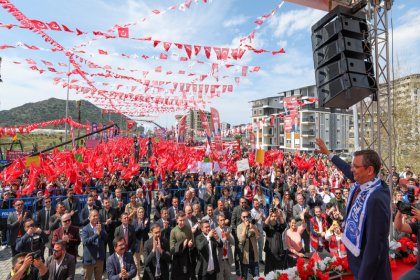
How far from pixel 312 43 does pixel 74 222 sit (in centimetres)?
759

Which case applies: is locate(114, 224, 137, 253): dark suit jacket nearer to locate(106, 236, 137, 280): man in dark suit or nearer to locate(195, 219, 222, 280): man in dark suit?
locate(106, 236, 137, 280): man in dark suit

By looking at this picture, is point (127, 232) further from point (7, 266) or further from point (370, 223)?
point (370, 223)

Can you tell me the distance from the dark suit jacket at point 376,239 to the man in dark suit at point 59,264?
14.8 feet

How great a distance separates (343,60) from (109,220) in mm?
6491

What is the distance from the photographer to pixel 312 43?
5.95 meters

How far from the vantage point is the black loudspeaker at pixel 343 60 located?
5.01m

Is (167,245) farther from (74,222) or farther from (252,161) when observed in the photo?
(252,161)

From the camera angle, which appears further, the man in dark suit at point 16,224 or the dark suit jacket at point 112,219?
the dark suit jacket at point 112,219

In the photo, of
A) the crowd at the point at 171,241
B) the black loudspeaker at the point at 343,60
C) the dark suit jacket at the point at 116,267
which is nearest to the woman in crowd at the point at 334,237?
the crowd at the point at 171,241

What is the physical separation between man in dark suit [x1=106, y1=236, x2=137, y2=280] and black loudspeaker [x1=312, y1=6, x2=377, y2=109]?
485 cm

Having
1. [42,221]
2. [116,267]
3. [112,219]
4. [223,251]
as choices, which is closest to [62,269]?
[116,267]

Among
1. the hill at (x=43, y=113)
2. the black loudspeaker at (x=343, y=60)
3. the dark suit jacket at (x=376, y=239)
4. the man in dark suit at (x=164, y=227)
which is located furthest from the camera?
the hill at (x=43, y=113)

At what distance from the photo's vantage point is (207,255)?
226 inches

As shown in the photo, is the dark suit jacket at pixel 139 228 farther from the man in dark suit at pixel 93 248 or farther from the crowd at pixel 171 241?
the man in dark suit at pixel 93 248
